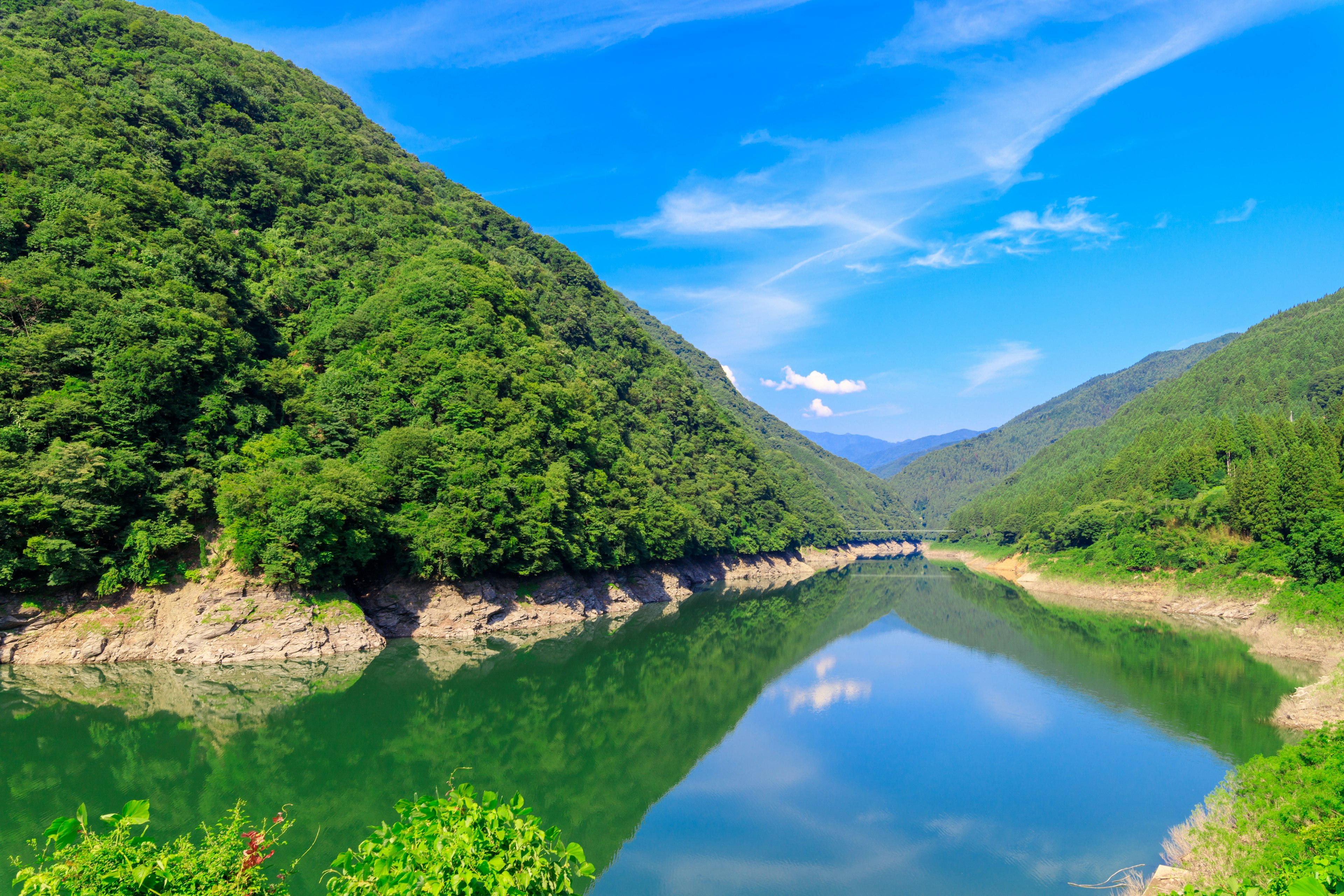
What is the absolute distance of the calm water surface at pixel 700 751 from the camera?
18688 mm

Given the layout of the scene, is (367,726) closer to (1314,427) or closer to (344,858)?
(344,858)

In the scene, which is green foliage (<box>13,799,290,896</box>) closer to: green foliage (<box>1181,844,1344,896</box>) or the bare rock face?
green foliage (<box>1181,844,1344,896</box>)

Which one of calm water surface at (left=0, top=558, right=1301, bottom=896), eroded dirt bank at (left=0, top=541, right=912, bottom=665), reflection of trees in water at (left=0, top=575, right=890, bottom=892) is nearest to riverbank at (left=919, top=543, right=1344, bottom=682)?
calm water surface at (left=0, top=558, right=1301, bottom=896)

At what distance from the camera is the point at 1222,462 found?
75750 mm

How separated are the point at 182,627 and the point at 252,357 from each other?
64.1ft

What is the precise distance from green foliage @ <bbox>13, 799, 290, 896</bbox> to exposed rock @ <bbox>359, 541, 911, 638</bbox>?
4048 centimetres

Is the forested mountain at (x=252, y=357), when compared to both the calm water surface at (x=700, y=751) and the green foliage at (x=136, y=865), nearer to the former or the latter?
the calm water surface at (x=700, y=751)

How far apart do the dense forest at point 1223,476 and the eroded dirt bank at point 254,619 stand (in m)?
56.7

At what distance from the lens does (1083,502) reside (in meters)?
98.7

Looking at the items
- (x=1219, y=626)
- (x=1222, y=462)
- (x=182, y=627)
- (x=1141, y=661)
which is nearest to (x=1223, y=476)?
(x=1222, y=462)

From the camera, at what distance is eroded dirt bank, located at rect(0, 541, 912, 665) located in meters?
31.4

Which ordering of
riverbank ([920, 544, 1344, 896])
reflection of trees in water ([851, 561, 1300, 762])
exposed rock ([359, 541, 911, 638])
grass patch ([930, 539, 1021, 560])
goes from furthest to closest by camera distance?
grass patch ([930, 539, 1021, 560]) → exposed rock ([359, 541, 911, 638]) → reflection of trees in water ([851, 561, 1300, 762]) → riverbank ([920, 544, 1344, 896])

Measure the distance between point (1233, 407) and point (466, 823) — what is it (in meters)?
153

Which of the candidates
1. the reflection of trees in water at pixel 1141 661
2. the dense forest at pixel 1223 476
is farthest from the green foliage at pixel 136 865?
the dense forest at pixel 1223 476
